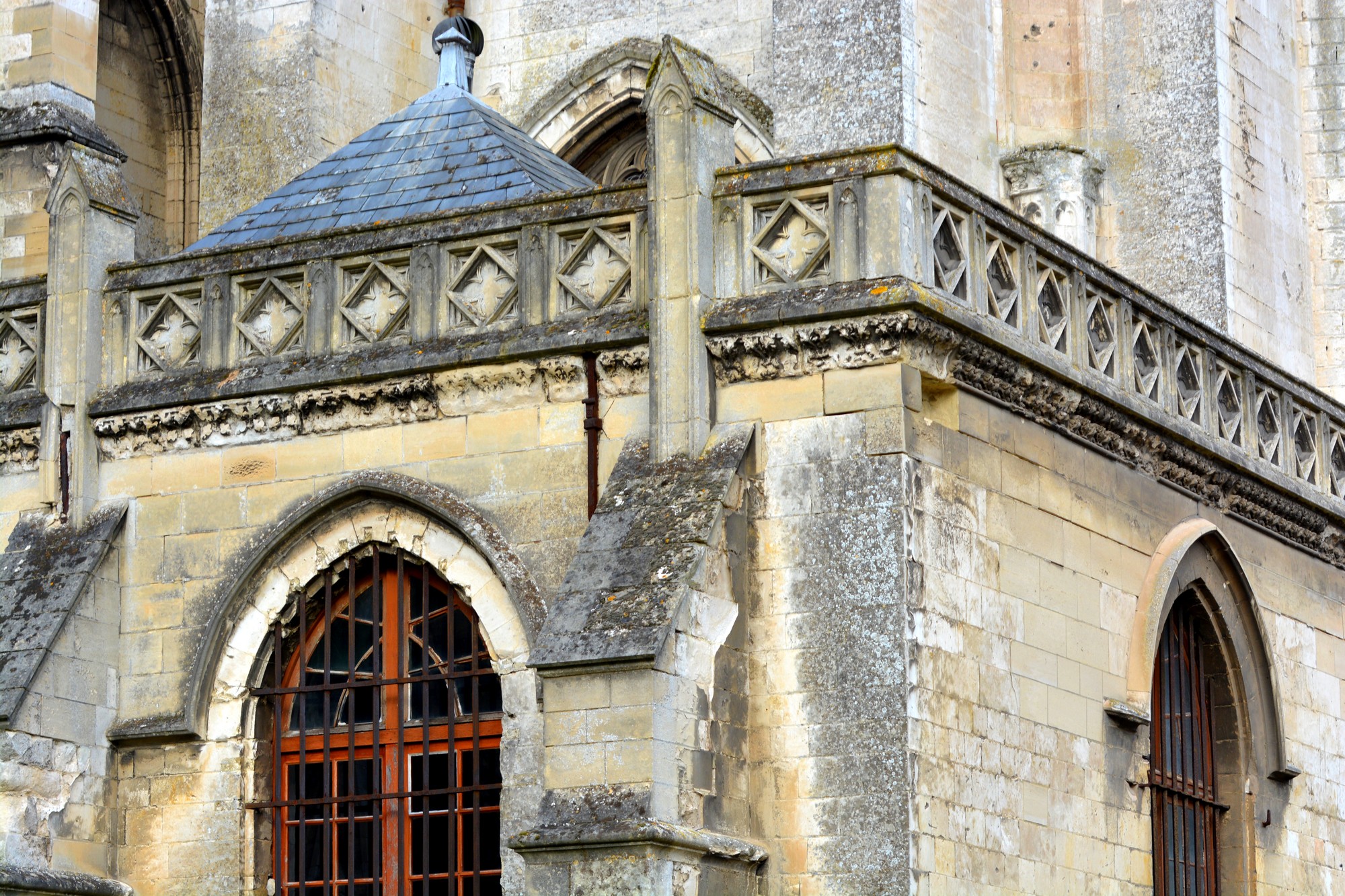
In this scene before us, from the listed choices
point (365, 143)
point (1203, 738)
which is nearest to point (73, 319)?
point (365, 143)

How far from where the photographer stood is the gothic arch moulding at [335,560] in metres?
12.9

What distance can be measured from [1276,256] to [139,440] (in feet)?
27.1

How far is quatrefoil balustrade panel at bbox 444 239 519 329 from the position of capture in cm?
1320

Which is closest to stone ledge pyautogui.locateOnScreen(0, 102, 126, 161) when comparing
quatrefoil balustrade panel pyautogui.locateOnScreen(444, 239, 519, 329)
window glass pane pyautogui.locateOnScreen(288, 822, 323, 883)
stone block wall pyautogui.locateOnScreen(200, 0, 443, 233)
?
stone block wall pyautogui.locateOnScreen(200, 0, 443, 233)

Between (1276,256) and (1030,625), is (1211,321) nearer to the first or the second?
(1276,256)

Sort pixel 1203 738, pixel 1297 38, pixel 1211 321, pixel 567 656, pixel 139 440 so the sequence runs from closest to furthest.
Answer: pixel 567 656 < pixel 139 440 < pixel 1203 738 < pixel 1211 321 < pixel 1297 38

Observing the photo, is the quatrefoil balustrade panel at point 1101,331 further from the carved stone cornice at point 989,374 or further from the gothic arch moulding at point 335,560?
the gothic arch moulding at point 335,560

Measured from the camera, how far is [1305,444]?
1603cm

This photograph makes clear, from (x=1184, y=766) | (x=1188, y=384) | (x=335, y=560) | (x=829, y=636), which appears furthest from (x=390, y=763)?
(x=1188, y=384)

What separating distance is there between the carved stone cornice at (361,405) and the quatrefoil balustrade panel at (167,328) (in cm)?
33

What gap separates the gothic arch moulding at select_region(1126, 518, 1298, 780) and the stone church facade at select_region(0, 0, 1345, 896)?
3 cm

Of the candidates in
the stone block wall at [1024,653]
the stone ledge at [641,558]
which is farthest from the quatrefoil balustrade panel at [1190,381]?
the stone ledge at [641,558]

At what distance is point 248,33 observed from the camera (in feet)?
63.4

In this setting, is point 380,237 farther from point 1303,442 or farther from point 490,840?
point 1303,442
